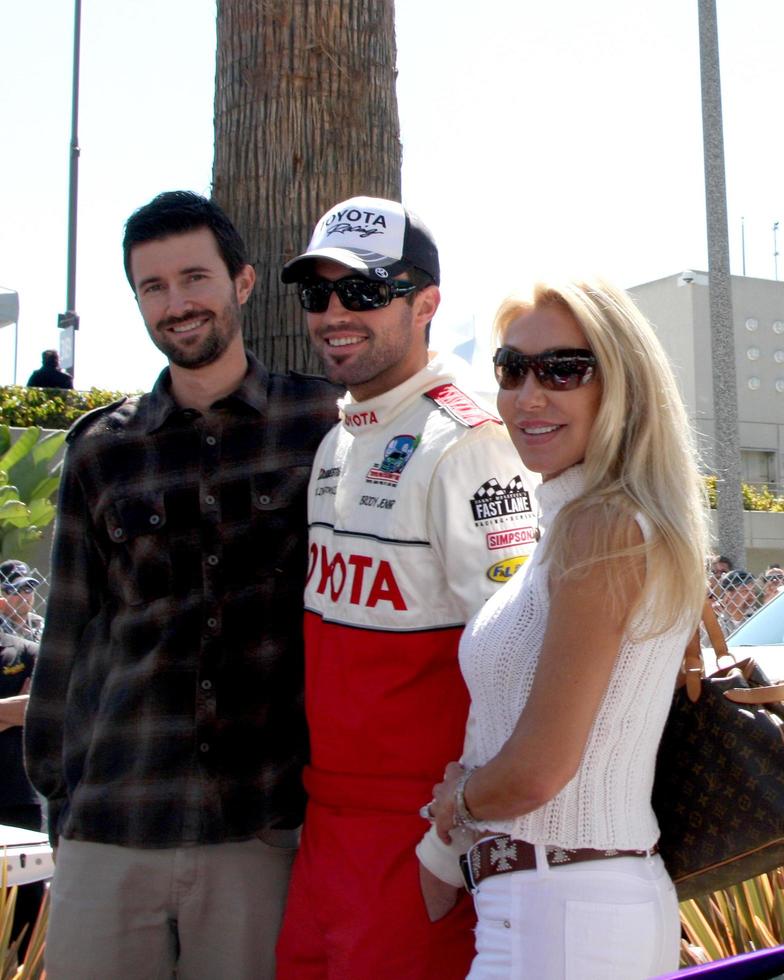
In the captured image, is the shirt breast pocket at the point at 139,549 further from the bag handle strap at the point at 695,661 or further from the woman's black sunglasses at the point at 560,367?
the bag handle strap at the point at 695,661

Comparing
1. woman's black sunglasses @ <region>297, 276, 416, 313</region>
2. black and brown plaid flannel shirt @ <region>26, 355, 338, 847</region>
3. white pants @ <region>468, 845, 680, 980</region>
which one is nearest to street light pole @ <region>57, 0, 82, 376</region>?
black and brown plaid flannel shirt @ <region>26, 355, 338, 847</region>

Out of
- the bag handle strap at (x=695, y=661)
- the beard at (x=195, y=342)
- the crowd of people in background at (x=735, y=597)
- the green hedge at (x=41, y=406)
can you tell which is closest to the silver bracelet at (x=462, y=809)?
the bag handle strap at (x=695, y=661)

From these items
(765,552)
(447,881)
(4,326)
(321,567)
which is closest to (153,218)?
(321,567)

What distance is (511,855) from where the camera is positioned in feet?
6.73

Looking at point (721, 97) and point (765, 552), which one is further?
point (765, 552)

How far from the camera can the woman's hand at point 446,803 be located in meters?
2.13

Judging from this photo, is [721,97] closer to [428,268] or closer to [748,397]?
[428,268]

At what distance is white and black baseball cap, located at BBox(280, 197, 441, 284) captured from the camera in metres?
2.70

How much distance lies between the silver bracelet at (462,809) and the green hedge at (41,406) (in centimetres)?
1274

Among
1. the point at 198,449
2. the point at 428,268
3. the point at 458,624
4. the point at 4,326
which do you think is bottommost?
the point at 458,624

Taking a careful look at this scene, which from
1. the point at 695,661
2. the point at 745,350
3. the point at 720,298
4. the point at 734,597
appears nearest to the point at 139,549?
the point at 695,661

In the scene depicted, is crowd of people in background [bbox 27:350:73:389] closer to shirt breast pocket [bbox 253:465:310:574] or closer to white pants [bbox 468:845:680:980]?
shirt breast pocket [bbox 253:465:310:574]

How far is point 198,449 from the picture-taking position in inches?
116

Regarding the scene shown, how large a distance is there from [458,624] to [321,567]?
36 cm
